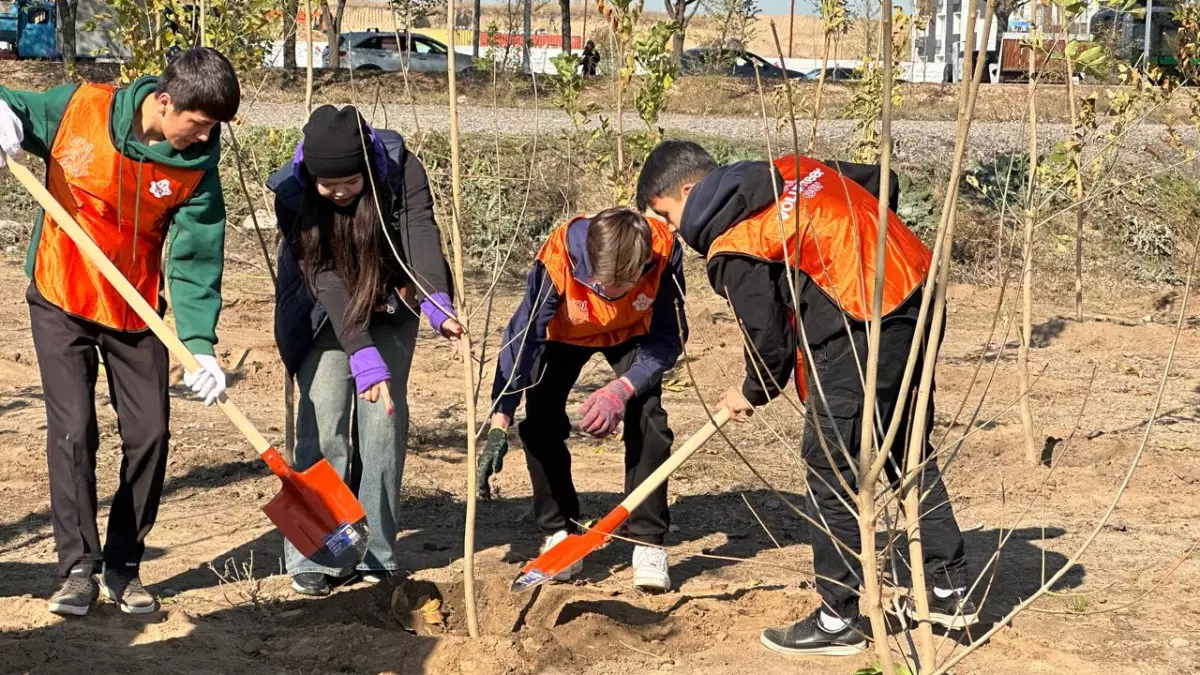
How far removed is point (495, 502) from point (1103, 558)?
8.10 feet

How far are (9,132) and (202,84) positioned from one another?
55 centimetres

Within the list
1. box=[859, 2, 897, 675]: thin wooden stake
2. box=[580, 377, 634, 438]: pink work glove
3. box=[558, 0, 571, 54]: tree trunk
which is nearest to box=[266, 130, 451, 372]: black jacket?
box=[580, 377, 634, 438]: pink work glove

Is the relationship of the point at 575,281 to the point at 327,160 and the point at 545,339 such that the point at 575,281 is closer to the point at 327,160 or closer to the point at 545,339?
the point at 545,339

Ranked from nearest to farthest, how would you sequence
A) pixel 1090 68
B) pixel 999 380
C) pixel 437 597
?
pixel 437 597
pixel 1090 68
pixel 999 380

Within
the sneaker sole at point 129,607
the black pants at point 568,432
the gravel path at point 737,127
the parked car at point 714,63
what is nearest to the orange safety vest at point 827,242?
the black pants at point 568,432

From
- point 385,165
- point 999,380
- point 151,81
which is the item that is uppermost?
point 151,81

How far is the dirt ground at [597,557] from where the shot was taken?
13.1ft

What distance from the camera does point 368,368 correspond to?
4.15 meters

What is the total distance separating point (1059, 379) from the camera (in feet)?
27.6

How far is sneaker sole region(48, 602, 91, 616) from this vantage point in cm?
405

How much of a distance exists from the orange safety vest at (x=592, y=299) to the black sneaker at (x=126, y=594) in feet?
5.18

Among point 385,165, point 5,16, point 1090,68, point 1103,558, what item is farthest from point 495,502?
point 5,16

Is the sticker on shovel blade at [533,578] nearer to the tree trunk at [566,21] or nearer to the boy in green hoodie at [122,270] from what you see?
the boy in green hoodie at [122,270]

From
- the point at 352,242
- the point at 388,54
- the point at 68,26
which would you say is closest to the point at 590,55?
the point at 68,26
